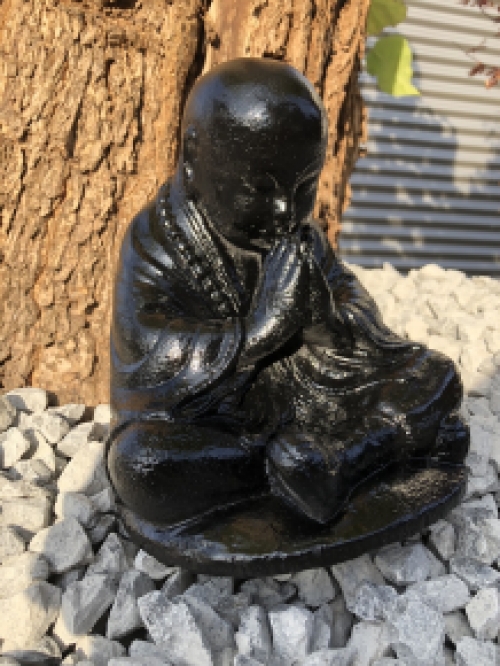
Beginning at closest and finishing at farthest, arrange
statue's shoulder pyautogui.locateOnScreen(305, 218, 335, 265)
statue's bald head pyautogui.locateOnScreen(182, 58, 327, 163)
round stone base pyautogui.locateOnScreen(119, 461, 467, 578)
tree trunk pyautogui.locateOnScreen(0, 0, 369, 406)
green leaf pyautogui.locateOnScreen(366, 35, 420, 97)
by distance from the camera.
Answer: round stone base pyautogui.locateOnScreen(119, 461, 467, 578) → statue's bald head pyautogui.locateOnScreen(182, 58, 327, 163) → statue's shoulder pyautogui.locateOnScreen(305, 218, 335, 265) → tree trunk pyautogui.locateOnScreen(0, 0, 369, 406) → green leaf pyautogui.locateOnScreen(366, 35, 420, 97)

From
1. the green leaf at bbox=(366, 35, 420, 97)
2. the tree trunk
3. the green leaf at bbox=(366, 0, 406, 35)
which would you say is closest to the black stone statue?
the tree trunk

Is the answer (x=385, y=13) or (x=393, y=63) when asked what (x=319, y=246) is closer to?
(x=393, y=63)

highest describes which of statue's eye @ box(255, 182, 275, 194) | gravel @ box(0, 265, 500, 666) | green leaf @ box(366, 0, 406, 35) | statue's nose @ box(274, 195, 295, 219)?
green leaf @ box(366, 0, 406, 35)

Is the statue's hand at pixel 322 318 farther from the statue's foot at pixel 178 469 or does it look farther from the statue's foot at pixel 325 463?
the statue's foot at pixel 178 469

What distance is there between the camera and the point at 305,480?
4.86 ft

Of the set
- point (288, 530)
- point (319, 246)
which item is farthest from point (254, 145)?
point (288, 530)

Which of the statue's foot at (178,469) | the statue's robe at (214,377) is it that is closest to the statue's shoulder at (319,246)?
the statue's robe at (214,377)

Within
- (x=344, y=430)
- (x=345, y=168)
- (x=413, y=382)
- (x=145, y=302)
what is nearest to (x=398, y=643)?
(x=344, y=430)

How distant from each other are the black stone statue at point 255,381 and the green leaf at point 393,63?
1600 mm

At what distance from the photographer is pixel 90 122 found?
2217 mm

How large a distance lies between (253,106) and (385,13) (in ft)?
6.41

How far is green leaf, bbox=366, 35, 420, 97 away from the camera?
3.09m

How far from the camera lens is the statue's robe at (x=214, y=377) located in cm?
150

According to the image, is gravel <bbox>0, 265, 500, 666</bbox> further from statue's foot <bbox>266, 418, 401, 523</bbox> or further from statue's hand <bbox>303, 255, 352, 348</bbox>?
statue's hand <bbox>303, 255, 352, 348</bbox>
